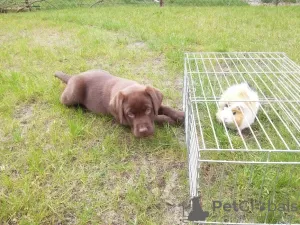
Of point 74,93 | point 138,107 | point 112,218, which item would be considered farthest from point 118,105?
point 112,218

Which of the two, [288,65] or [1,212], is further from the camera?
[288,65]

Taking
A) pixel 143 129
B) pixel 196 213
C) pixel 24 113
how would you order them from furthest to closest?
pixel 24 113, pixel 143 129, pixel 196 213

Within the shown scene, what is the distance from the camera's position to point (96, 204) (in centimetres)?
199

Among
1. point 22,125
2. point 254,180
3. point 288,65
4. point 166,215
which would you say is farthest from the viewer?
point 288,65

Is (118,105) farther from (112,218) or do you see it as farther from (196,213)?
(196,213)

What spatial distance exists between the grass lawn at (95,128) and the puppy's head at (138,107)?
18 centimetres

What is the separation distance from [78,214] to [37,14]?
6.51m

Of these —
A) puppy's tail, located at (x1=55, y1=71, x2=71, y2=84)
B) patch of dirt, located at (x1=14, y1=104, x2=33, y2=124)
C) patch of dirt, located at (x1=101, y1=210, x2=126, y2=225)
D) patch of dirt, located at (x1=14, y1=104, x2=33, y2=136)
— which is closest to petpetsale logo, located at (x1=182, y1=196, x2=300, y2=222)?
patch of dirt, located at (x1=101, y1=210, x2=126, y2=225)

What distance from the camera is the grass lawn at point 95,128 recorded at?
1.99 m

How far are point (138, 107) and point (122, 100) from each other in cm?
13

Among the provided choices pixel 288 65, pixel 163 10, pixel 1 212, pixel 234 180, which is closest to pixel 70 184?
pixel 1 212

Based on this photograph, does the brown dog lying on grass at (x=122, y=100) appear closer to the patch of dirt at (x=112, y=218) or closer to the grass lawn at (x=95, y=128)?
the grass lawn at (x=95, y=128)

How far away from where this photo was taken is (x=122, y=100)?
2416 millimetres

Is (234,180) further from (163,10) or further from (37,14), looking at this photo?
(37,14)
